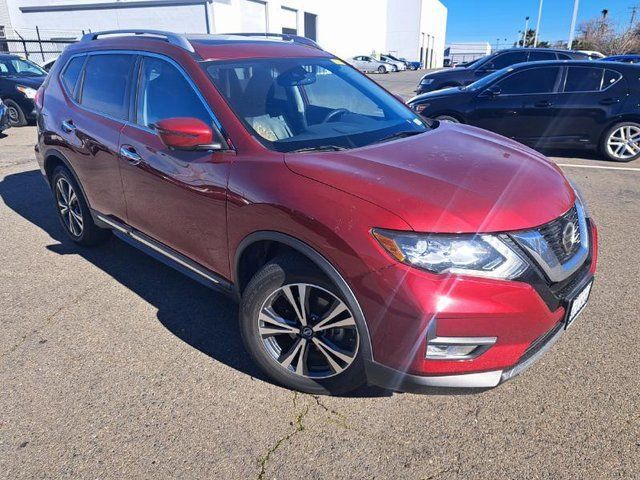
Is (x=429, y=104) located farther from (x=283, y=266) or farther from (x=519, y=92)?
(x=283, y=266)

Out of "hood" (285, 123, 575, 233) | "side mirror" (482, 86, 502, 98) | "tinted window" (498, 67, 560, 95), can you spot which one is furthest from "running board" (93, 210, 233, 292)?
"tinted window" (498, 67, 560, 95)

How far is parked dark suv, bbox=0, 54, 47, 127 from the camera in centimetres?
1112

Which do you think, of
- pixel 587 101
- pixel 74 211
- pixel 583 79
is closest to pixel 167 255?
pixel 74 211

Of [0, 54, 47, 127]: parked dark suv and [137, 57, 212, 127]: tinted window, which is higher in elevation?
[137, 57, 212, 127]: tinted window

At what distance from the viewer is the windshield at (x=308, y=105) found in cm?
275

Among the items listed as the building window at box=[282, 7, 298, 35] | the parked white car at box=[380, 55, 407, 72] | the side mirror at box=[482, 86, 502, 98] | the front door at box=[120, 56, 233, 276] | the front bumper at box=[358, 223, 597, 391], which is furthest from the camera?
the parked white car at box=[380, 55, 407, 72]

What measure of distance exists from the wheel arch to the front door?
13 cm

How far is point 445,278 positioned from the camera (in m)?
1.96

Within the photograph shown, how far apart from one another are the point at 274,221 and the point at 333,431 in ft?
3.56

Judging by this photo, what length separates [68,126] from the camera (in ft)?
13.0

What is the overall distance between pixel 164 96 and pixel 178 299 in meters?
1.47

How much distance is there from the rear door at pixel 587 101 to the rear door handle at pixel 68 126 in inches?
281

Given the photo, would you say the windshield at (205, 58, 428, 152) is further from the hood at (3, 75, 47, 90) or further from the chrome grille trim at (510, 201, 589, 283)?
the hood at (3, 75, 47, 90)

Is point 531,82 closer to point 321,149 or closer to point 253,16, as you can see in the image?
point 321,149
